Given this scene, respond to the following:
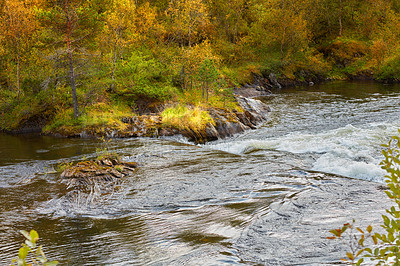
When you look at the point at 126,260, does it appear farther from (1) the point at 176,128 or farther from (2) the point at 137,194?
(1) the point at 176,128

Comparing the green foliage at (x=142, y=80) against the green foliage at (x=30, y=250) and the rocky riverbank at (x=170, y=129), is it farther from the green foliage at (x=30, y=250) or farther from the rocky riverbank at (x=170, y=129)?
the green foliage at (x=30, y=250)

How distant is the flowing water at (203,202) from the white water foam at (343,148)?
3 cm

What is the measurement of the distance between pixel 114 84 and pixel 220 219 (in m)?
16.1

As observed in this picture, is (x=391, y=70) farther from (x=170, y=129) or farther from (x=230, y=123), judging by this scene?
(x=170, y=129)

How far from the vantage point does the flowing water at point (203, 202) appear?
5430 millimetres

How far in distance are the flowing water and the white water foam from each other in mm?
35

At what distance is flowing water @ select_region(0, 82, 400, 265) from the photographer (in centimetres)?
543

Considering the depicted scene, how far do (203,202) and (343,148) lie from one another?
645cm

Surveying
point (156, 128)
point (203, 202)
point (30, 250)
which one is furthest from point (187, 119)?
point (30, 250)

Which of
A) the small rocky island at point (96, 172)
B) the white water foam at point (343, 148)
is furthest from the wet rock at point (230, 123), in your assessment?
the small rocky island at point (96, 172)

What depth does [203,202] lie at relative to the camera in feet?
25.4

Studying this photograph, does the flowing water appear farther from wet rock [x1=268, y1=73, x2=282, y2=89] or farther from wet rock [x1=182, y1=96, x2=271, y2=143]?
wet rock [x1=268, y1=73, x2=282, y2=89]

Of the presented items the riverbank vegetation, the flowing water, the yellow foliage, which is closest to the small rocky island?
the flowing water

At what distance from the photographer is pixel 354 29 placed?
49594mm
